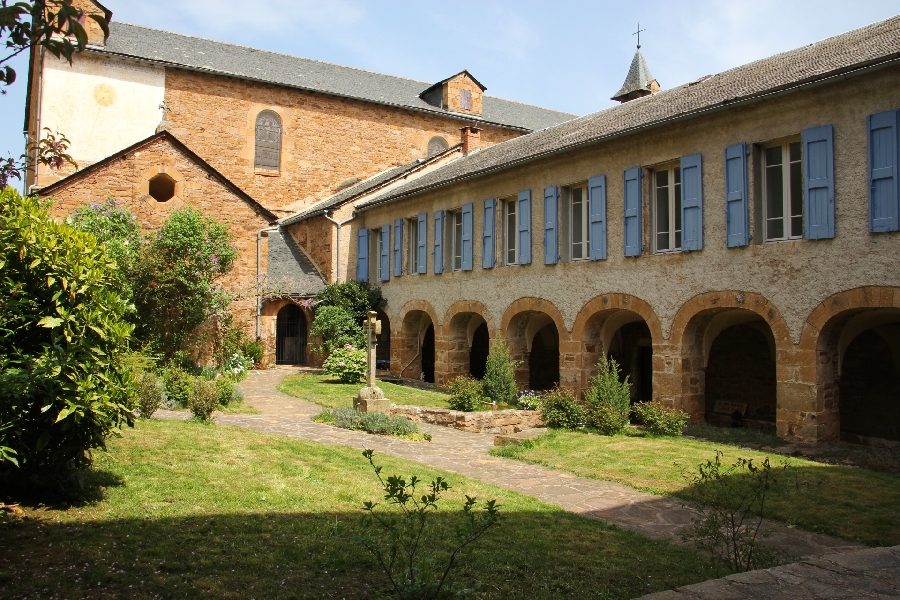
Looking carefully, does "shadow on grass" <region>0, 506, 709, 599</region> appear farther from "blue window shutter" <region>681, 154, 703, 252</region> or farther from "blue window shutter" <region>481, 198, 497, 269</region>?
"blue window shutter" <region>481, 198, 497, 269</region>

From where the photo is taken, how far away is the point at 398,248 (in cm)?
2055

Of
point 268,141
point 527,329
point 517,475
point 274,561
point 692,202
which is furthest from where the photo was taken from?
point 268,141

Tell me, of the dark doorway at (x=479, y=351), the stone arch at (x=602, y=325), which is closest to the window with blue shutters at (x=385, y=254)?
the dark doorway at (x=479, y=351)

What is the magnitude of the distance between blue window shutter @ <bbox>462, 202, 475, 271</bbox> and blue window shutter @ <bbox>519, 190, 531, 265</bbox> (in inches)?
78.1

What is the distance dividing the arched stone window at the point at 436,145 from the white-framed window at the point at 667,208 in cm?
1632

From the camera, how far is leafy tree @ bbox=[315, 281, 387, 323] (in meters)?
20.8

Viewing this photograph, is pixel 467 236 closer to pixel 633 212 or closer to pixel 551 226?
pixel 551 226

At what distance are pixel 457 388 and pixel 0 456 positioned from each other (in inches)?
401

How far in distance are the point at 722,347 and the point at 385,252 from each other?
10.1 meters

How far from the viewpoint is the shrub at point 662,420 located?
464 inches

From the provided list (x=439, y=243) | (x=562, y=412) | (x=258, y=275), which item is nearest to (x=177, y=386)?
(x=562, y=412)

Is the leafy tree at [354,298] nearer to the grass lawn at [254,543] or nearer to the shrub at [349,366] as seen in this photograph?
the shrub at [349,366]

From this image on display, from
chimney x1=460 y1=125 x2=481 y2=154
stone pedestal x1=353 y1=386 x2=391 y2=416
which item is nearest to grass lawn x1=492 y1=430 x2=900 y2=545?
stone pedestal x1=353 y1=386 x2=391 y2=416

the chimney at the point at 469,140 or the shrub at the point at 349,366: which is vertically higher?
the chimney at the point at 469,140
